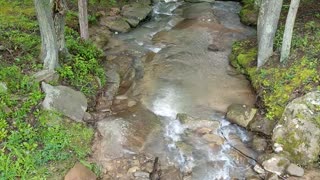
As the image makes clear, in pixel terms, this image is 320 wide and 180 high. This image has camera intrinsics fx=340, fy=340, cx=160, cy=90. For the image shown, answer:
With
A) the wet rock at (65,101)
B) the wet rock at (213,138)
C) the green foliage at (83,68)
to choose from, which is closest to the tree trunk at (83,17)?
the green foliage at (83,68)

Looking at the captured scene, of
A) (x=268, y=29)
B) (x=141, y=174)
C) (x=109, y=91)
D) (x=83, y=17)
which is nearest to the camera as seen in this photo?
(x=141, y=174)

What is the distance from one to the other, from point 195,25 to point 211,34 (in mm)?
1307

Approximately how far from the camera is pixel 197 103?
35.6 feet

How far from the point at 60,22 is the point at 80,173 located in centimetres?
514

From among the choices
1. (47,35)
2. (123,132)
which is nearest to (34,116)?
(123,132)

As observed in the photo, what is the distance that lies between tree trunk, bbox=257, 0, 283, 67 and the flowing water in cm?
118

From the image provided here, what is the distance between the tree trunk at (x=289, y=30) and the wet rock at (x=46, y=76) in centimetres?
693

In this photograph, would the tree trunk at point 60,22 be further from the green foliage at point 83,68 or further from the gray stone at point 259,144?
the gray stone at point 259,144

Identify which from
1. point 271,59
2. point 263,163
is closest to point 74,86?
point 263,163

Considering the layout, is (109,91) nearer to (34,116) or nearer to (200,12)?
(34,116)

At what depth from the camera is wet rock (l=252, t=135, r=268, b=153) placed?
8.89 metres

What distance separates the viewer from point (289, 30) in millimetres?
10250

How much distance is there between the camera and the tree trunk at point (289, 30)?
9781 mm

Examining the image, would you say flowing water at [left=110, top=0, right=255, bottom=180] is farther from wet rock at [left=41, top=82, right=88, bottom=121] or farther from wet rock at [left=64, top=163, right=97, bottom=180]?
wet rock at [left=41, top=82, right=88, bottom=121]
